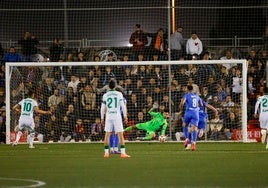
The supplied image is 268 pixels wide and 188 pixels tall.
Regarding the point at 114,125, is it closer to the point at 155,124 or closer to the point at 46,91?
the point at 155,124

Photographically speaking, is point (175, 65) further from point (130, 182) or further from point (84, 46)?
point (130, 182)

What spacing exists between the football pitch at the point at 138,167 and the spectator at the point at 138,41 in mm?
6066

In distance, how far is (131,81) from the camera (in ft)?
96.2

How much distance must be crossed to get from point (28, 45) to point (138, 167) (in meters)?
13.3

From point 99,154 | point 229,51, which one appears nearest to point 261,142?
Answer: point 229,51

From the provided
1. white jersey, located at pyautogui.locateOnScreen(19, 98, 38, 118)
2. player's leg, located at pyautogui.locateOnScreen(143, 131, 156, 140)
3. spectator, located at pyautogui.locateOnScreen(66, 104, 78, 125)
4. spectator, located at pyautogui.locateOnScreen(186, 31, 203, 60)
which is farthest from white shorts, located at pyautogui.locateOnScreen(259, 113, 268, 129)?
white jersey, located at pyautogui.locateOnScreen(19, 98, 38, 118)

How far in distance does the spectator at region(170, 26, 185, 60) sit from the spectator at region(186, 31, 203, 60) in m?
0.28

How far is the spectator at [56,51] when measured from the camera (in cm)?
2959

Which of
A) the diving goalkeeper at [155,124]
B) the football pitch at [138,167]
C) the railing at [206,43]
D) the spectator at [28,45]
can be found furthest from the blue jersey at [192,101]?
the spectator at [28,45]

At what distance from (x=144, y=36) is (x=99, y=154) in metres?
8.81

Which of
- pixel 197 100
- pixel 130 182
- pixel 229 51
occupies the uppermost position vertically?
pixel 229 51

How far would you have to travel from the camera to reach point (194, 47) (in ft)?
98.3

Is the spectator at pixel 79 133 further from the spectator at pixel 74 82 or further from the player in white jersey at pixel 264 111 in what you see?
the player in white jersey at pixel 264 111

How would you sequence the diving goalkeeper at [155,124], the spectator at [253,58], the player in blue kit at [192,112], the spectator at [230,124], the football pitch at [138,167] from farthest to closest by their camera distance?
the spectator at [253,58] < the spectator at [230,124] < the diving goalkeeper at [155,124] < the player in blue kit at [192,112] < the football pitch at [138,167]
